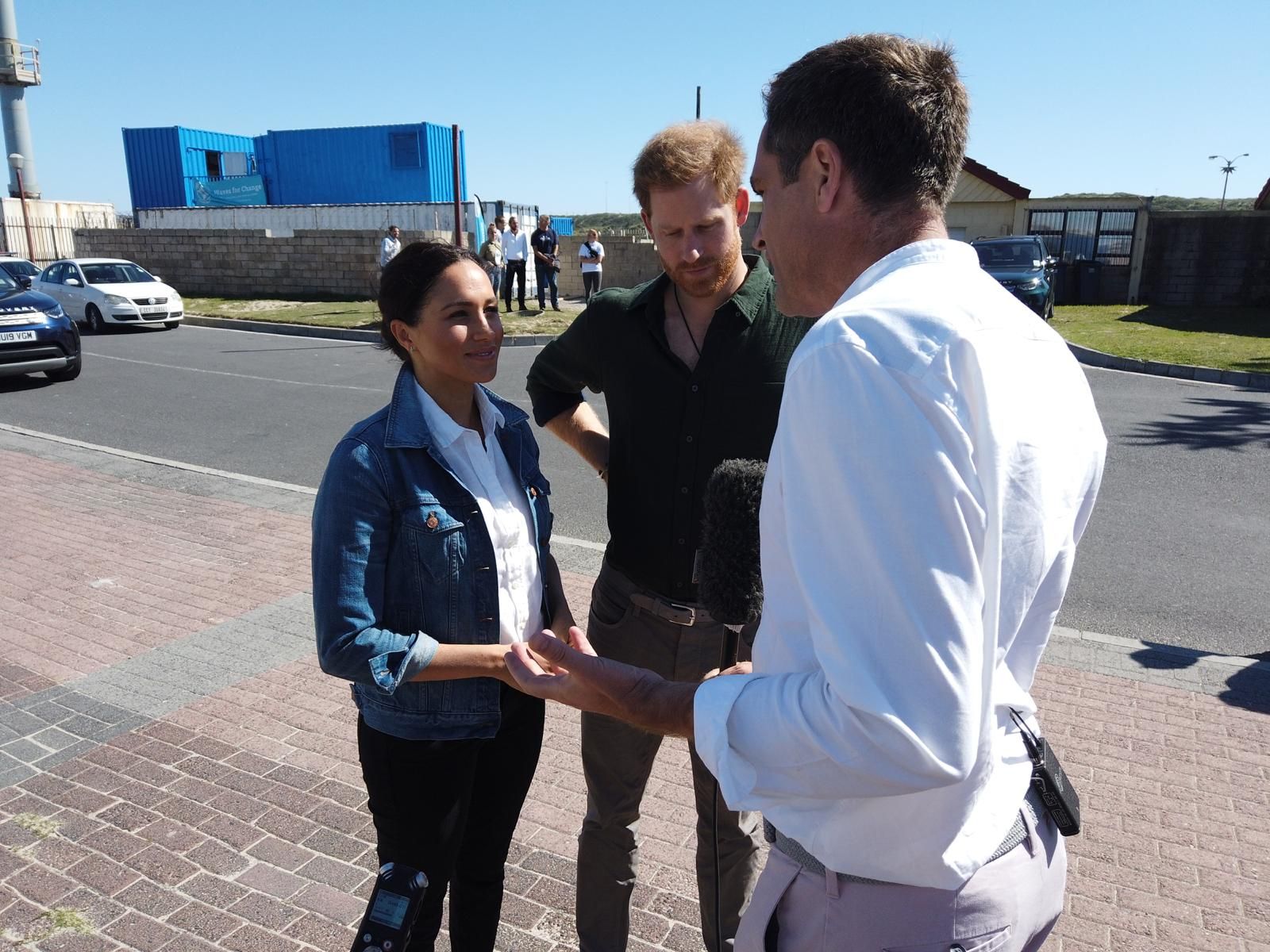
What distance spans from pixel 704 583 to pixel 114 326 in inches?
862

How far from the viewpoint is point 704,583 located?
1.64 metres

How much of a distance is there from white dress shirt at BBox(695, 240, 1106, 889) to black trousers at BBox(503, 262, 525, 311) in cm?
1983

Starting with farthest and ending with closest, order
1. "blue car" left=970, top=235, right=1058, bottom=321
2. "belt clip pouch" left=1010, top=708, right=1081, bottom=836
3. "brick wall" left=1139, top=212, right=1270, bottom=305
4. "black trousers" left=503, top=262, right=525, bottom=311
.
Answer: "brick wall" left=1139, top=212, right=1270, bottom=305 < "black trousers" left=503, top=262, right=525, bottom=311 < "blue car" left=970, top=235, right=1058, bottom=321 < "belt clip pouch" left=1010, top=708, right=1081, bottom=836

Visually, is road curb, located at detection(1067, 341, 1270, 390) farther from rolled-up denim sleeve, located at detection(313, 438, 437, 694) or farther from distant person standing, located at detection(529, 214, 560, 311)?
rolled-up denim sleeve, located at detection(313, 438, 437, 694)

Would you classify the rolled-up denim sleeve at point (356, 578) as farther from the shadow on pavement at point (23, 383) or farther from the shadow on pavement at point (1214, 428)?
the shadow on pavement at point (23, 383)

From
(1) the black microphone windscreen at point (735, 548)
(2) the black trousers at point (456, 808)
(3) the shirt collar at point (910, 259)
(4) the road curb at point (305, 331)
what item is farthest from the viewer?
(4) the road curb at point (305, 331)

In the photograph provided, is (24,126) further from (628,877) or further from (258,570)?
(628,877)

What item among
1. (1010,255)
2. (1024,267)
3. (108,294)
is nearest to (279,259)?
(108,294)

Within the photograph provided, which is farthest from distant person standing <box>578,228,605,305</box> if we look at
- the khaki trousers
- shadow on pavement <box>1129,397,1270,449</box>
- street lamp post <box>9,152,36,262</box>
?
street lamp post <box>9,152,36,262</box>

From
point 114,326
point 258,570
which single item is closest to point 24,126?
point 114,326

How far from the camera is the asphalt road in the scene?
5.79 meters

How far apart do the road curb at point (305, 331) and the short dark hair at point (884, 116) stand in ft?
52.9

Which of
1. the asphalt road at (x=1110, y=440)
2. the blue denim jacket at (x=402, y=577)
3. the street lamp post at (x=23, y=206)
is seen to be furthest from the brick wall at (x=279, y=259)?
the blue denim jacket at (x=402, y=577)

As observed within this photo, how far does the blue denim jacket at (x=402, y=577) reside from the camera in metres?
2.16
